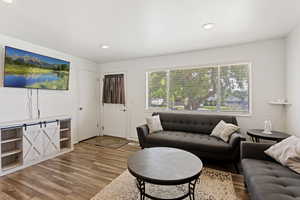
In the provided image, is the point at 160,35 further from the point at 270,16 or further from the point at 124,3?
the point at 270,16

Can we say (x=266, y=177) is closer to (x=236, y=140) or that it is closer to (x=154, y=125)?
(x=236, y=140)

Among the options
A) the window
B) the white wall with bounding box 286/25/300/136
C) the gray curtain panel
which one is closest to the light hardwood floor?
the white wall with bounding box 286/25/300/136

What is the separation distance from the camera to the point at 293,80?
244 centimetres

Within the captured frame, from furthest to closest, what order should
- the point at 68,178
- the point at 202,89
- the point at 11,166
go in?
the point at 202,89 < the point at 11,166 < the point at 68,178

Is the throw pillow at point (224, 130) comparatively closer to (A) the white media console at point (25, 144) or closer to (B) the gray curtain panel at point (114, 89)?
(B) the gray curtain panel at point (114, 89)

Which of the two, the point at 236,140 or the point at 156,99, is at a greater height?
the point at 156,99

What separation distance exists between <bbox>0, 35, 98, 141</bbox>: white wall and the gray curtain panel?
2.13ft

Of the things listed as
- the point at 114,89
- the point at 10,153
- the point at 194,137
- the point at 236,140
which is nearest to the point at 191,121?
the point at 194,137

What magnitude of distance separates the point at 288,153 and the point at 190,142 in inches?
51.4

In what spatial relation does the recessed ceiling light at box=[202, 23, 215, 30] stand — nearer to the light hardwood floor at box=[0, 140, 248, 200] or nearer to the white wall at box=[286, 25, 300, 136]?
the white wall at box=[286, 25, 300, 136]

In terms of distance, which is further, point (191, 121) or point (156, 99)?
point (156, 99)

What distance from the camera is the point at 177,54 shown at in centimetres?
374

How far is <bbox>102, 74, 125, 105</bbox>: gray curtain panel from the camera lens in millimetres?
4449

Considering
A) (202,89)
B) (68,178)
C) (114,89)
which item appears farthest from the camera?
(114,89)
